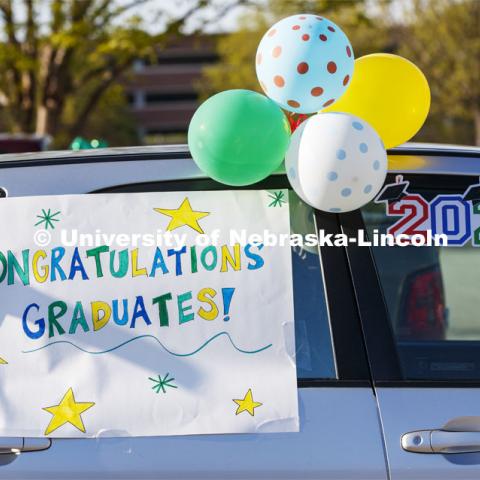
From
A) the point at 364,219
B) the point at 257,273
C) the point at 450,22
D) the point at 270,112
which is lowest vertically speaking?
the point at 257,273

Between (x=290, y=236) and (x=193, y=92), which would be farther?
(x=193, y=92)

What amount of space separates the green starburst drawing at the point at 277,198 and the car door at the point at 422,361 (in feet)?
0.60

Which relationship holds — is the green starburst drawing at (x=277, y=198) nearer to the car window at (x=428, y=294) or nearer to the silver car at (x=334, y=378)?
the silver car at (x=334, y=378)

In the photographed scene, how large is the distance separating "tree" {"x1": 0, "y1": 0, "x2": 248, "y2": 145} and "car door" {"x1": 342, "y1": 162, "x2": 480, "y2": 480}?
9.14 metres

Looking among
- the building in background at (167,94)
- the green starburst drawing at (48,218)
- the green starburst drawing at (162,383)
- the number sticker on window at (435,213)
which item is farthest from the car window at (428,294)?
the building in background at (167,94)

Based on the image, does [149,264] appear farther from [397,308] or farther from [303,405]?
[397,308]

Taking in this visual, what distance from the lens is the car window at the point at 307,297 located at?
206cm

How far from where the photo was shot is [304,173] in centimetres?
205

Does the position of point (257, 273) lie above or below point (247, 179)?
below

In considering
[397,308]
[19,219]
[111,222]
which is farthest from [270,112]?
[397,308]

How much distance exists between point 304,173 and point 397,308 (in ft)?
5.48

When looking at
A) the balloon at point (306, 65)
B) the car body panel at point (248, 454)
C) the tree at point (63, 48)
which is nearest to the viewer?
the car body panel at point (248, 454)

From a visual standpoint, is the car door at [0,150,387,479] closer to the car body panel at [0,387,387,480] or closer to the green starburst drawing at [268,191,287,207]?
the car body panel at [0,387,387,480]

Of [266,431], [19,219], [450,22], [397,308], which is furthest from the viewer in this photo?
[450,22]
